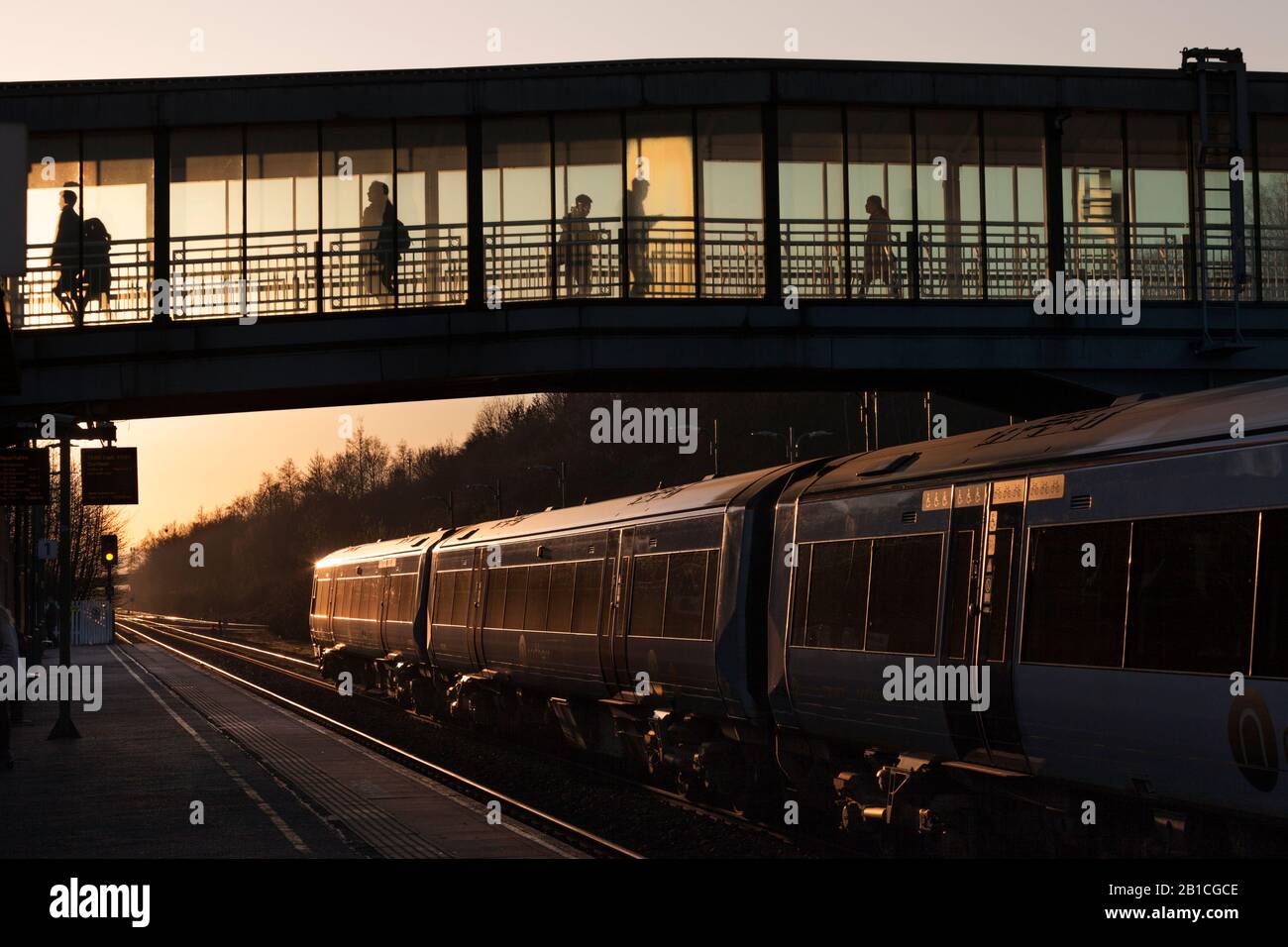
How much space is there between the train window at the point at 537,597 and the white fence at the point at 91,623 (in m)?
62.6

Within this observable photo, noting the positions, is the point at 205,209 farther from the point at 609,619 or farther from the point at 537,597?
the point at 609,619

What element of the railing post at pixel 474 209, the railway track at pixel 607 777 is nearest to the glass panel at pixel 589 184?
the railing post at pixel 474 209

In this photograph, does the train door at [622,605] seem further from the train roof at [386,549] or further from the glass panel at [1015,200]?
the train roof at [386,549]

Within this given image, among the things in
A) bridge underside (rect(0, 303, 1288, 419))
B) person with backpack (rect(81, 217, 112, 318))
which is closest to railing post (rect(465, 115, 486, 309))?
bridge underside (rect(0, 303, 1288, 419))

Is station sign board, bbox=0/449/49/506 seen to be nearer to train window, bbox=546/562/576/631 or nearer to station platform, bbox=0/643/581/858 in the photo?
station platform, bbox=0/643/581/858

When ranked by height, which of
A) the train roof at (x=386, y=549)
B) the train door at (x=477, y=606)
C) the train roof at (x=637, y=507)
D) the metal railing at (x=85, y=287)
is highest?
the metal railing at (x=85, y=287)

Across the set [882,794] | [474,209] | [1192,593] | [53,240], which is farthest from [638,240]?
[1192,593]

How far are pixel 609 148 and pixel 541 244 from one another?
59.9 inches

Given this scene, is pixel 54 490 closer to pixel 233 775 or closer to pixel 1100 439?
pixel 233 775

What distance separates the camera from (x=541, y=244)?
22.3m

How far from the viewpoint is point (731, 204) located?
22.4 meters

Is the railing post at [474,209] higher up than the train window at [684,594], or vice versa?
the railing post at [474,209]

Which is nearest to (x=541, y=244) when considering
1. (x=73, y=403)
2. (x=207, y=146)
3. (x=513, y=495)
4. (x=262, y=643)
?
(x=207, y=146)

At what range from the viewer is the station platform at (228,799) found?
559 inches
